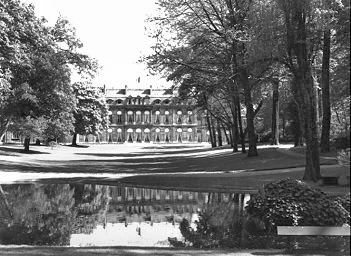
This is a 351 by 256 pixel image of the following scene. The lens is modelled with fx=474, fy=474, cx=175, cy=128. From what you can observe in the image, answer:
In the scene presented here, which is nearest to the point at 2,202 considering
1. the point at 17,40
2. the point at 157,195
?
the point at 157,195

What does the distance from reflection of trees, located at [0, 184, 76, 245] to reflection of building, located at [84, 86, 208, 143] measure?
427 feet

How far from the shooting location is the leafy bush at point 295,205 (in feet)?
19.5

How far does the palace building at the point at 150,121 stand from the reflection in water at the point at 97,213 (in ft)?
422

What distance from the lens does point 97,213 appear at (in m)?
15.0

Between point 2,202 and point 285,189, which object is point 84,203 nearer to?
point 2,202

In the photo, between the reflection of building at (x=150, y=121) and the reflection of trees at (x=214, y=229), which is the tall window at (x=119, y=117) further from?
the reflection of trees at (x=214, y=229)

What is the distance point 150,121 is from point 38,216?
456ft

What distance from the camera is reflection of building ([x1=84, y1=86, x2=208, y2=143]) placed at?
5989 inches

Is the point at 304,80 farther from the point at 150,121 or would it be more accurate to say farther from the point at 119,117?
the point at 119,117

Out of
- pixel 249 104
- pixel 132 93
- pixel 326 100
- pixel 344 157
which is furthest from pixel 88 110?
pixel 344 157

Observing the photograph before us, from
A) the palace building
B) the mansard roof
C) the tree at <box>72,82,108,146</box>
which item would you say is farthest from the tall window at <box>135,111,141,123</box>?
the tree at <box>72,82,108,146</box>

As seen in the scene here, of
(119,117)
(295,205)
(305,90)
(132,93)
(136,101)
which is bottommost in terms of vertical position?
(295,205)

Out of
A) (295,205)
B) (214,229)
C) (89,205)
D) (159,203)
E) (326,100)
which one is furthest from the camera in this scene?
(326,100)

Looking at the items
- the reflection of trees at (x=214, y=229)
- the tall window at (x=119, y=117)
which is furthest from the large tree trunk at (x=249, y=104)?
the tall window at (x=119, y=117)
